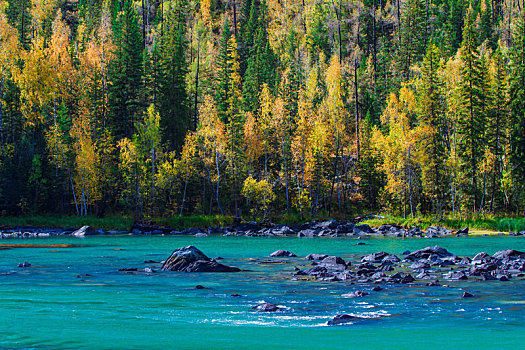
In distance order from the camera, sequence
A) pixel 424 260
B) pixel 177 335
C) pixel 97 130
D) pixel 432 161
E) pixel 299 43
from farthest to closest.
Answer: pixel 299 43
pixel 97 130
pixel 432 161
pixel 424 260
pixel 177 335

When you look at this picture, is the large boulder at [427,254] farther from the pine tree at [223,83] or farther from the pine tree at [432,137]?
the pine tree at [223,83]

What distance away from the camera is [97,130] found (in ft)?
216

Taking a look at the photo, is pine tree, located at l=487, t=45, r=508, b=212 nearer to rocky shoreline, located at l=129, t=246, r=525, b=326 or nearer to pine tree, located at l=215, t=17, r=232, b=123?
pine tree, located at l=215, t=17, r=232, b=123

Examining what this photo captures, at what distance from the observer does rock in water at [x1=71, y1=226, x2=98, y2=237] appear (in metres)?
50.3

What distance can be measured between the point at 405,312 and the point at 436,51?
5291cm

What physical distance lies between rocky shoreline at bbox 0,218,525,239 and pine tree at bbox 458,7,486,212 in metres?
9.38

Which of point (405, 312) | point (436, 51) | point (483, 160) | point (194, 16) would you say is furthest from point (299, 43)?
point (405, 312)

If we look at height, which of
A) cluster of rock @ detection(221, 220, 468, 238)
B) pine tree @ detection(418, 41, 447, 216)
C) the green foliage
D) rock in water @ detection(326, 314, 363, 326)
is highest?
pine tree @ detection(418, 41, 447, 216)

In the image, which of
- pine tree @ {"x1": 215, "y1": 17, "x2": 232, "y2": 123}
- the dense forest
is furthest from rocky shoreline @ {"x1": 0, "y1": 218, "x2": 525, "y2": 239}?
pine tree @ {"x1": 215, "y1": 17, "x2": 232, "y2": 123}

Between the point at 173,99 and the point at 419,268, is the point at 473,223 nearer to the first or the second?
the point at 419,268

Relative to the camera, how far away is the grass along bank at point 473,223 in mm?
47875

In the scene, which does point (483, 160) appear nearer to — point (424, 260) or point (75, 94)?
point (424, 260)

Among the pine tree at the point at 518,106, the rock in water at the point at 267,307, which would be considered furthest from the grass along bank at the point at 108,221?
the rock in water at the point at 267,307

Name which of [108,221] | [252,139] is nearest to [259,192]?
[252,139]
